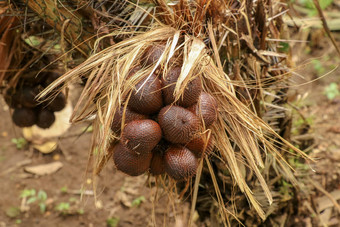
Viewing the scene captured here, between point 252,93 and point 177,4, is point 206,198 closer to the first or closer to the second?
point 252,93

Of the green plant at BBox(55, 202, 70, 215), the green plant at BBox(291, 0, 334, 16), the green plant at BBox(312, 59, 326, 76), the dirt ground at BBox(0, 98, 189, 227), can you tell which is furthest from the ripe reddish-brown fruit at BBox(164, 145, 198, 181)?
the green plant at BBox(291, 0, 334, 16)

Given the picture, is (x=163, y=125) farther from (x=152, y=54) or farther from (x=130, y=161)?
(x=152, y=54)

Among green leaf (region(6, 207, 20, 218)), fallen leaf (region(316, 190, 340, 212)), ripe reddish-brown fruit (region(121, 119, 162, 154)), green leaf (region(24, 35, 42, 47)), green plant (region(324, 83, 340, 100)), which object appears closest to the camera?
ripe reddish-brown fruit (region(121, 119, 162, 154))

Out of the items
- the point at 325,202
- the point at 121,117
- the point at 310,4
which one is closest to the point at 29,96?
the point at 121,117

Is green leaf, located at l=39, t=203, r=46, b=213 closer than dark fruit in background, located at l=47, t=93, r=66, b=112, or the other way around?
dark fruit in background, located at l=47, t=93, r=66, b=112

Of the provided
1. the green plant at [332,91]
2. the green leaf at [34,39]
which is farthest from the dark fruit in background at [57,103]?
the green plant at [332,91]

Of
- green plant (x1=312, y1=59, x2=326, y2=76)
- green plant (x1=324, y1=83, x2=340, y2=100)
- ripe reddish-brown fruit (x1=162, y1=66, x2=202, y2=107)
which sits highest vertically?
ripe reddish-brown fruit (x1=162, y1=66, x2=202, y2=107)

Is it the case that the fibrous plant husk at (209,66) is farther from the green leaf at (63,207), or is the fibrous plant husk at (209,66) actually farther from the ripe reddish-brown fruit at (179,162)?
the green leaf at (63,207)

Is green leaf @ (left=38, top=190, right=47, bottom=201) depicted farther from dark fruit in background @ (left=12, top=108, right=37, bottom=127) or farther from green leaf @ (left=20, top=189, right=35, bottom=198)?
dark fruit in background @ (left=12, top=108, right=37, bottom=127)
